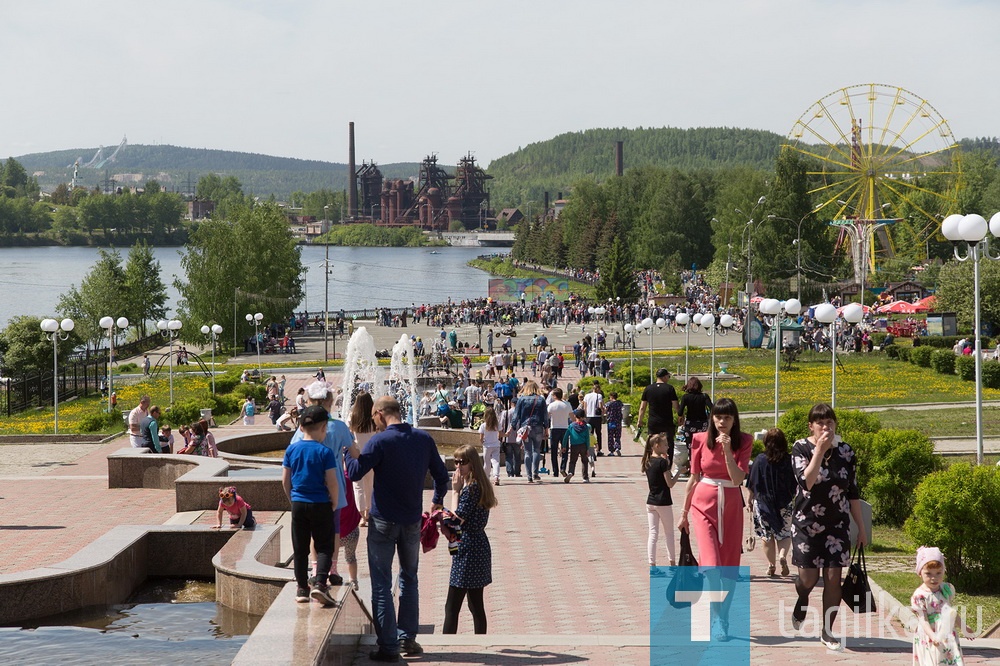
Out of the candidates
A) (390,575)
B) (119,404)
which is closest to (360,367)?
(119,404)

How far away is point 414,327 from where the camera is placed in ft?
203

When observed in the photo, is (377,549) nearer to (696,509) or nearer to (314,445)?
(314,445)

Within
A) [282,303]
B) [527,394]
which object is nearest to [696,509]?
[527,394]

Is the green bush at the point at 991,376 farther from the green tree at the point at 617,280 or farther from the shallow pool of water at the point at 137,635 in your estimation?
the green tree at the point at 617,280

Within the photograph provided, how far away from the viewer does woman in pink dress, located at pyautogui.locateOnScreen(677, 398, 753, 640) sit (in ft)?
23.2

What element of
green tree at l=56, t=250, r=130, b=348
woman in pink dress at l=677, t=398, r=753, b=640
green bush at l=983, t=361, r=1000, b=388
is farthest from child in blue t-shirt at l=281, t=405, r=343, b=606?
green tree at l=56, t=250, r=130, b=348

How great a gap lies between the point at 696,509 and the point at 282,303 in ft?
172

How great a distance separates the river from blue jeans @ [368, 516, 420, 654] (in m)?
56.7

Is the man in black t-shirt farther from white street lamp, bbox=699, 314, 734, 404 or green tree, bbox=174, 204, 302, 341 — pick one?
green tree, bbox=174, 204, 302, 341

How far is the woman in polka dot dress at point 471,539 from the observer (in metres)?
7.24

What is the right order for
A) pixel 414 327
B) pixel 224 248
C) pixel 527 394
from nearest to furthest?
pixel 527 394, pixel 224 248, pixel 414 327

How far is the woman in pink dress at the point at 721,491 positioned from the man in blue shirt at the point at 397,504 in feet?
5.45

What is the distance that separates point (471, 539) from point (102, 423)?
63.1 feet

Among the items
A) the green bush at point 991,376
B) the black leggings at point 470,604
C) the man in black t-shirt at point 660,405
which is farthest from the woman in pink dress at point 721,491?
the green bush at point 991,376
